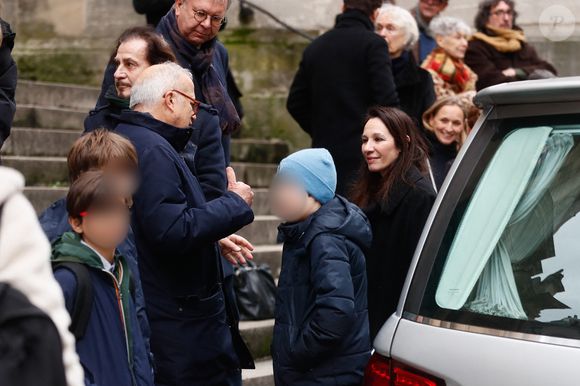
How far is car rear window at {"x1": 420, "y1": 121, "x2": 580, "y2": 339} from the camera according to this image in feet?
11.7

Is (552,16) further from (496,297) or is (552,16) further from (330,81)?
(496,297)

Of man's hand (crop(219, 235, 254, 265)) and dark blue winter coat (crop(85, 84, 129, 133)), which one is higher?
dark blue winter coat (crop(85, 84, 129, 133))

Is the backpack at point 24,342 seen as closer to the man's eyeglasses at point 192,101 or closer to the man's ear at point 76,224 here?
the man's ear at point 76,224

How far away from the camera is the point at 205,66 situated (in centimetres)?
577

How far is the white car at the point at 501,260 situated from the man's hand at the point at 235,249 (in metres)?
1.53

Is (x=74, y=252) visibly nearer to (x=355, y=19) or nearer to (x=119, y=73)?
(x=119, y=73)

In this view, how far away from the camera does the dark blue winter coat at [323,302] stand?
4855mm

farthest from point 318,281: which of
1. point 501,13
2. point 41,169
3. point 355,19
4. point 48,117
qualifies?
point 501,13

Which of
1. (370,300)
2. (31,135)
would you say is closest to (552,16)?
(31,135)

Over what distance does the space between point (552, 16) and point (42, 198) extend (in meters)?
5.59

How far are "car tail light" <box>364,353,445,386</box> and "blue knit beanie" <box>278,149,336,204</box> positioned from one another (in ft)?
4.28

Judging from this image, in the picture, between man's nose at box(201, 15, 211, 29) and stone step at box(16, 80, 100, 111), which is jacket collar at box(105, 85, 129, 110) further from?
stone step at box(16, 80, 100, 111)

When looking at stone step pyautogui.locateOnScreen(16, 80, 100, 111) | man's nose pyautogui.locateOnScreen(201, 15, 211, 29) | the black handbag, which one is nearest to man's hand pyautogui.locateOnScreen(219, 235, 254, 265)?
man's nose pyautogui.locateOnScreen(201, 15, 211, 29)

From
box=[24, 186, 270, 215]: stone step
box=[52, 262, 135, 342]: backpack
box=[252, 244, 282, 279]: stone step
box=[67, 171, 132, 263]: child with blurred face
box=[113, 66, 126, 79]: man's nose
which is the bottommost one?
box=[252, 244, 282, 279]: stone step
